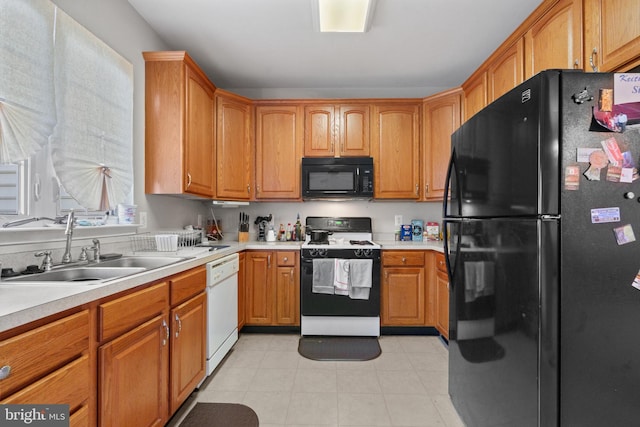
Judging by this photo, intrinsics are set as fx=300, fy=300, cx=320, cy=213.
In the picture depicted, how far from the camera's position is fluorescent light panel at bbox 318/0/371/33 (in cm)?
192

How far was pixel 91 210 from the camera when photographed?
70.5 inches

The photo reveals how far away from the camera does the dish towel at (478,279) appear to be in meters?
1.31

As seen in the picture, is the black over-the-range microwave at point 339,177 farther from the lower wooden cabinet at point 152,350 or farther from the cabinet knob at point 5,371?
Answer: the cabinet knob at point 5,371

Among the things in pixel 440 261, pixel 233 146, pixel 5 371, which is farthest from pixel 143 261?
pixel 440 261

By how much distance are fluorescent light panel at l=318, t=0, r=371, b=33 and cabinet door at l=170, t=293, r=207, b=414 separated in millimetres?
2022

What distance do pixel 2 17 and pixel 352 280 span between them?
8.66 feet

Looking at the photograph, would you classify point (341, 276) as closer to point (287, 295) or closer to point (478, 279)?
point (287, 295)

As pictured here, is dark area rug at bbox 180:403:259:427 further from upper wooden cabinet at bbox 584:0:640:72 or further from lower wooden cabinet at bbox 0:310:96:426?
upper wooden cabinet at bbox 584:0:640:72

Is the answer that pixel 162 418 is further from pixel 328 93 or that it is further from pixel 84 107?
pixel 328 93

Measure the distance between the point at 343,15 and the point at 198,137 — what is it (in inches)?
57.1

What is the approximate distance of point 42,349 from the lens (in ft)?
2.73

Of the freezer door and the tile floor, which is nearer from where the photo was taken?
the freezer door

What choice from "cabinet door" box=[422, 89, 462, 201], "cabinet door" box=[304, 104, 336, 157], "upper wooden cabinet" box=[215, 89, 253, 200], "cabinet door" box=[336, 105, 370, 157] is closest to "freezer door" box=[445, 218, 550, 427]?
"cabinet door" box=[422, 89, 462, 201]

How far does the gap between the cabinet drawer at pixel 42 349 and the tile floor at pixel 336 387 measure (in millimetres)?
1016
